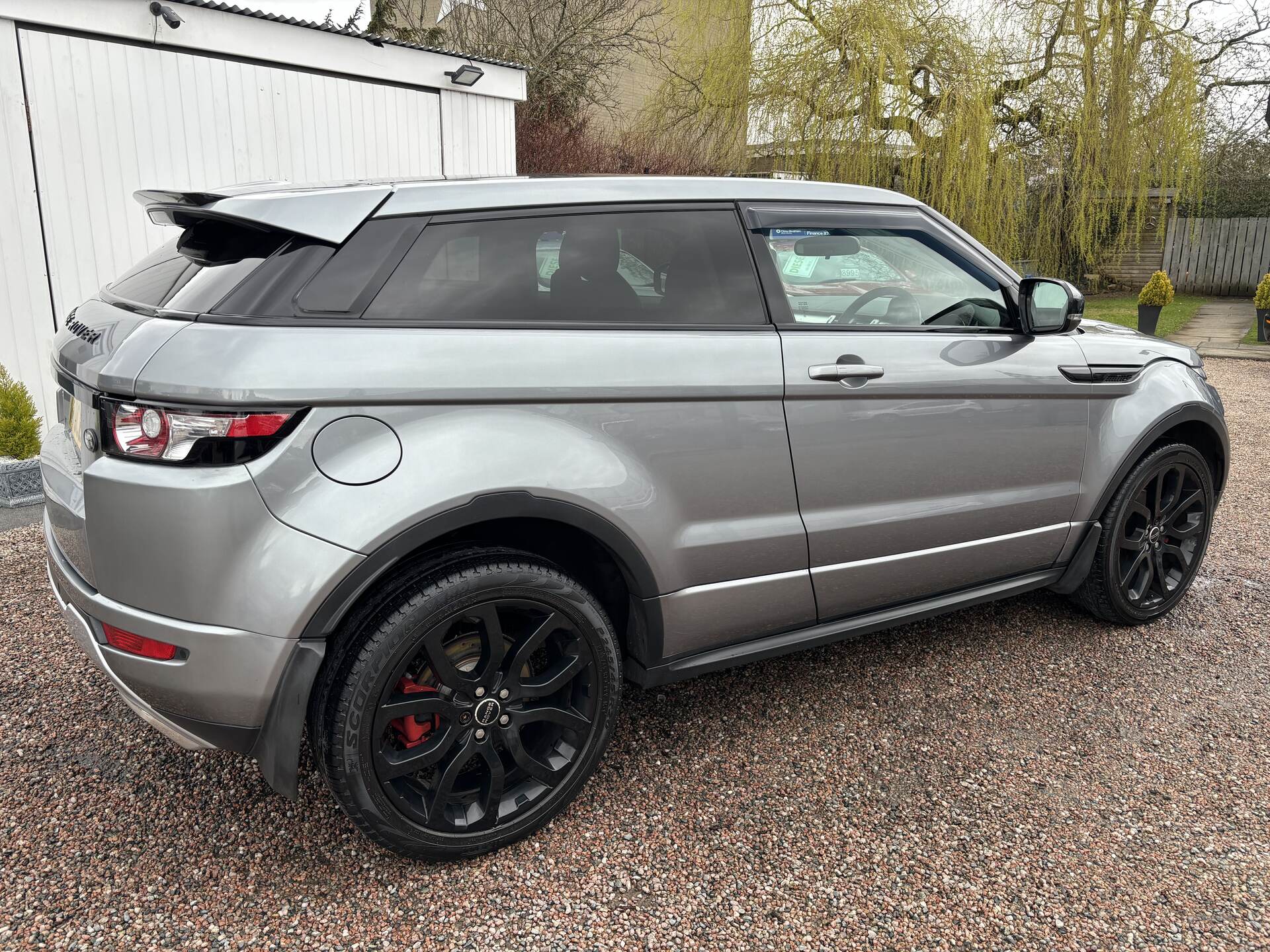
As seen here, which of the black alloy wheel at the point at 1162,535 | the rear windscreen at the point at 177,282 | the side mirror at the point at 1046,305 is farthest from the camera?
the black alloy wheel at the point at 1162,535

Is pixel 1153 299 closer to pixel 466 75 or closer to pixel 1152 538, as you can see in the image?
pixel 466 75

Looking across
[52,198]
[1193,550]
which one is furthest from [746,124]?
[1193,550]

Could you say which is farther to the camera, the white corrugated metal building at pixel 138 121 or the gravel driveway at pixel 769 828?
the white corrugated metal building at pixel 138 121

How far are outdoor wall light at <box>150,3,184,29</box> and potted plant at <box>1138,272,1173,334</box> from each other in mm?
13302

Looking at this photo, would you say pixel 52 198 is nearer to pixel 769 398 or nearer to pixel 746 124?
pixel 769 398

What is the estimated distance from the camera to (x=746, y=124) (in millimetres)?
13977

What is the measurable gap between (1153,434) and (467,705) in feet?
Result: 9.12


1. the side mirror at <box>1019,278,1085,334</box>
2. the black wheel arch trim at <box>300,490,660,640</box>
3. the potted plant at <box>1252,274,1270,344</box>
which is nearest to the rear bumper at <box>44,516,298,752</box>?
the black wheel arch trim at <box>300,490,660,640</box>

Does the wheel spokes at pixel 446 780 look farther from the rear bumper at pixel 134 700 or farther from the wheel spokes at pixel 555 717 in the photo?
the rear bumper at pixel 134 700

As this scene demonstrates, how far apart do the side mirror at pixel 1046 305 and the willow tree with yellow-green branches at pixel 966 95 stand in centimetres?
1079

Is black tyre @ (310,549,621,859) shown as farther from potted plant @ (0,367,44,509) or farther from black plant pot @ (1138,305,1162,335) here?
black plant pot @ (1138,305,1162,335)

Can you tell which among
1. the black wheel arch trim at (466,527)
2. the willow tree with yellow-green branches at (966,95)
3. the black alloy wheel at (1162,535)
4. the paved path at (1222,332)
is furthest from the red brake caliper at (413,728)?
the paved path at (1222,332)

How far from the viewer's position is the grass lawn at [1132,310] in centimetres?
1555

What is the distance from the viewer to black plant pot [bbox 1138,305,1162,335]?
45.8ft
